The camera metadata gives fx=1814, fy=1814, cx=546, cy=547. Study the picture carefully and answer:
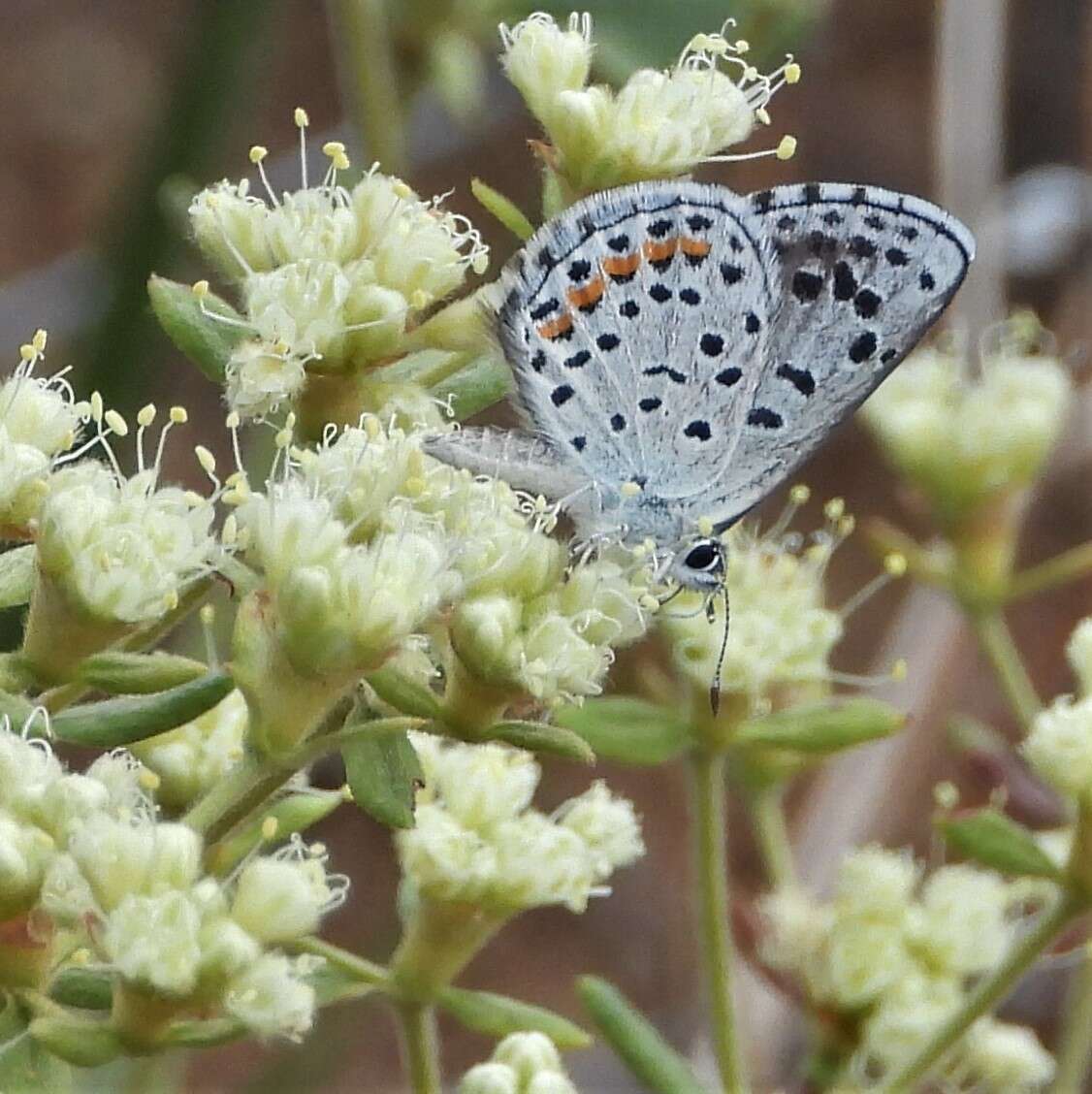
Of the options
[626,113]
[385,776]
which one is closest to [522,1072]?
[385,776]

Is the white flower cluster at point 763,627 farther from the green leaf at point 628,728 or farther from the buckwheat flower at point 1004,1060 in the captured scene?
the buckwheat flower at point 1004,1060

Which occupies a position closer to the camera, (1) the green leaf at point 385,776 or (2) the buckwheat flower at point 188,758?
(1) the green leaf at point 385,776

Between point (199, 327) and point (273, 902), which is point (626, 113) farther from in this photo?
point (273, 902)

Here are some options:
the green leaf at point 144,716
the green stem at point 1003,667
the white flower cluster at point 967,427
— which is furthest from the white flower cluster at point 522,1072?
the white flower cluster at point 967,427

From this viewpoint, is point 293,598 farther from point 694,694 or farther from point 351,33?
point 351,33

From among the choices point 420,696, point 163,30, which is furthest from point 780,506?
point 420,696

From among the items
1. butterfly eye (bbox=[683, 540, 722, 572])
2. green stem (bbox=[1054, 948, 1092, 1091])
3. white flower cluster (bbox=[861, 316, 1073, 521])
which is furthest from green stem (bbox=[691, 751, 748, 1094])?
white flower cluster (bbox=[861, 316, 1073, 521])
